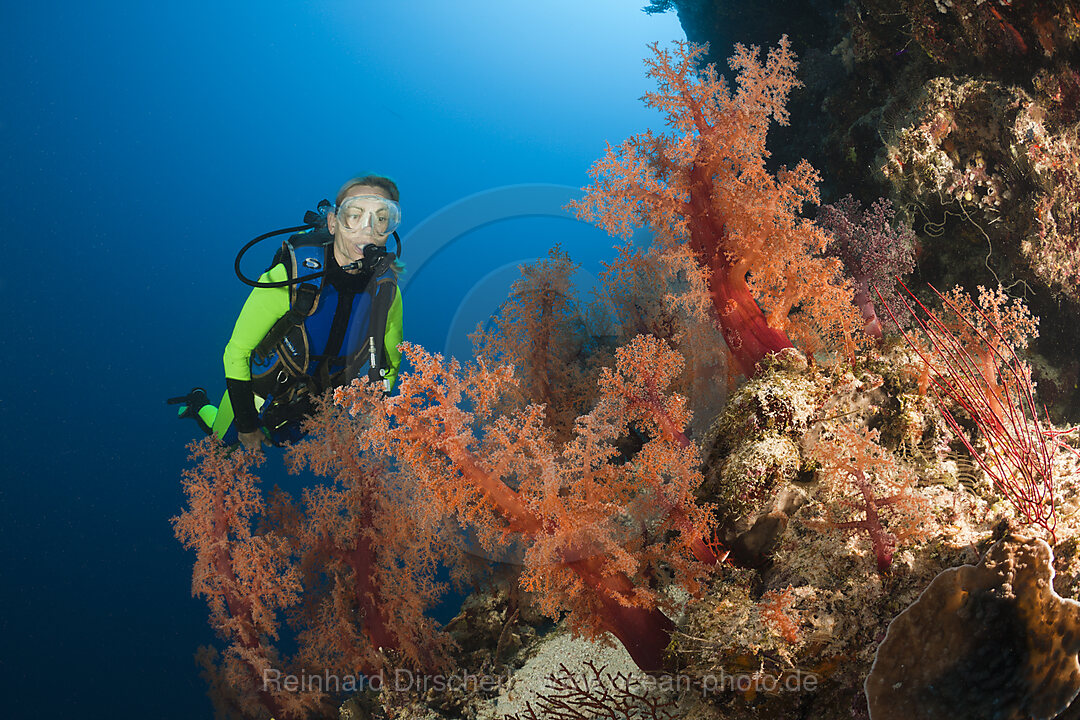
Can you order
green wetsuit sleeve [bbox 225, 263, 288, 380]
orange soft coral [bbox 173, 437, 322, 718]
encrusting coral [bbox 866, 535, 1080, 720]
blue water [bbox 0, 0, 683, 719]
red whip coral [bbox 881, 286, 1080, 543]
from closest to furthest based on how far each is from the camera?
encrusting coral [bbox 866, 535, 1080, 720] < red whip coral [bbox 881, 286, 1080, 543] < orange soft coral [bbox 173, 437, 322, 718] < green wetsuit sleeve [bbox 225, 263, 288, 380] < blue water [bbox 0, 0, 683, 719]

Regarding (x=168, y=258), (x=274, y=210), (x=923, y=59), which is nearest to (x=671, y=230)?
(x=923, y=59)

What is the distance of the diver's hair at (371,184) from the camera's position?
4980 millimetres

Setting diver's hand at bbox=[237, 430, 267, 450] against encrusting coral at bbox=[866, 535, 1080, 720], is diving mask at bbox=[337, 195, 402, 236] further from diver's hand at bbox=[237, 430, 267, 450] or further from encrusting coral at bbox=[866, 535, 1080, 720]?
encrusting coral at bbox=[866, 535, 1080, 720]

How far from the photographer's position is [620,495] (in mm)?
2631

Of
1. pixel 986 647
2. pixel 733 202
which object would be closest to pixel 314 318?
pixel 733 202

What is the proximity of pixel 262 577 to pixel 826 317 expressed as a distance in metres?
4.97

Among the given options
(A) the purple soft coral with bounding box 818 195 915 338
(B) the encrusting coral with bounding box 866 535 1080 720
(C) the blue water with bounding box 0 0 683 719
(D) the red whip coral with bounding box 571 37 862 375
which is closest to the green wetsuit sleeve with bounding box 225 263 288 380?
(C) the blue water with bounding box 0 0 683 719

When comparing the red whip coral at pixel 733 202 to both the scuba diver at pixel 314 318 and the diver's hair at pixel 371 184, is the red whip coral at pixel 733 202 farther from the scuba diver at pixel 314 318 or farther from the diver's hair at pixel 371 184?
the diver's hair at pixel 371 184

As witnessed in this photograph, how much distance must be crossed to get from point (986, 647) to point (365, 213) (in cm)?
516

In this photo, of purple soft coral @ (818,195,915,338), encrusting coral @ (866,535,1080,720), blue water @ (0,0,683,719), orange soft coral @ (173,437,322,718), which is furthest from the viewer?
blue water @ (0,0,683,719)

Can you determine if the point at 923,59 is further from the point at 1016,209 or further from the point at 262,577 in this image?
the point at 262,577

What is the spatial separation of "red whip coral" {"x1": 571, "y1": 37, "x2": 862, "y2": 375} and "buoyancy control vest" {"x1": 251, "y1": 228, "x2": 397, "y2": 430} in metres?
2.64

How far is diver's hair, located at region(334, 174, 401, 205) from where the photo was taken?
4980 millimetres

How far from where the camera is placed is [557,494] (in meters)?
2.42
